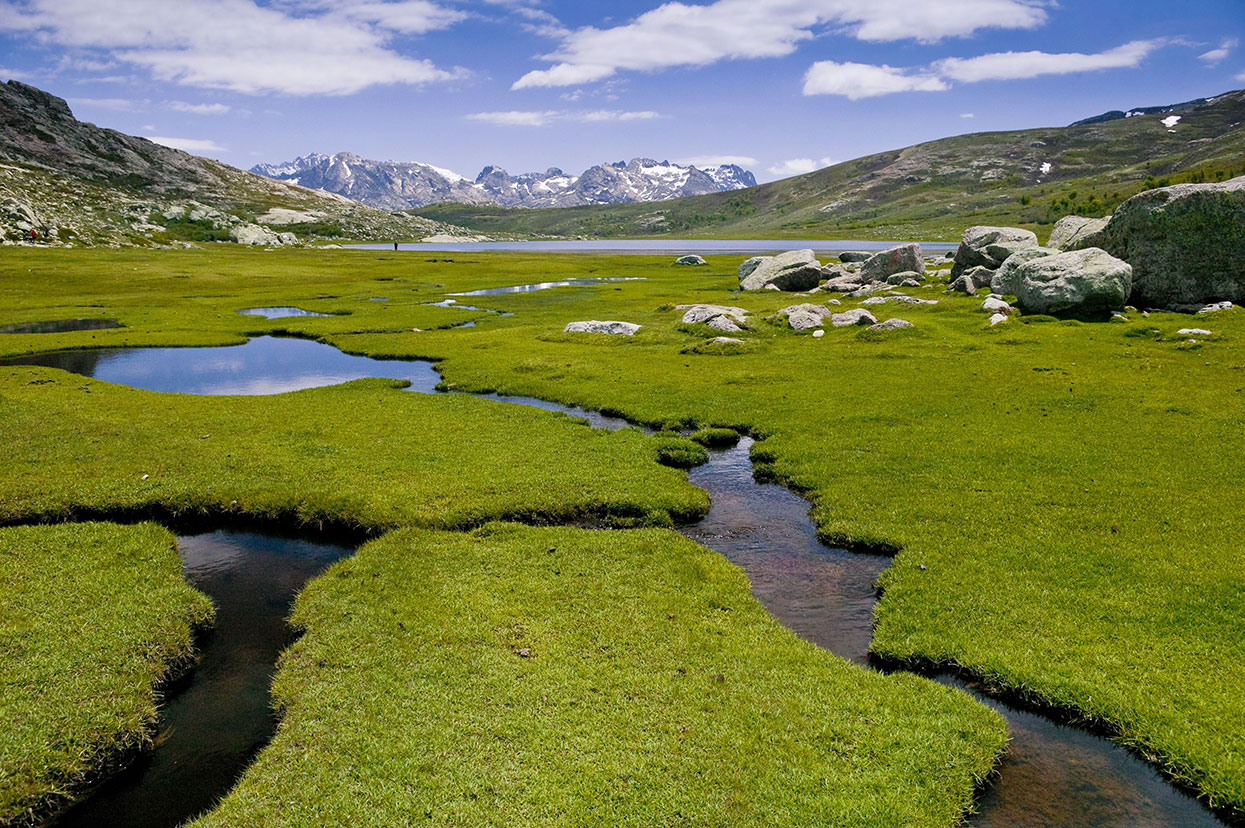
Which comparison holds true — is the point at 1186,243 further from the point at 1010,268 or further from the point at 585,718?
the point at 585,718

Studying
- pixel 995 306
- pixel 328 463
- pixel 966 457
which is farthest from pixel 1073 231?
pixel 328 463

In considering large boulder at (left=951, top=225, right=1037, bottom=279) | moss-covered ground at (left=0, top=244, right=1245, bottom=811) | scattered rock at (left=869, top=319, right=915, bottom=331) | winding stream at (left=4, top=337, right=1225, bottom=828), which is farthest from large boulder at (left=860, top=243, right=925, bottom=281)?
winding stream at (left=4, top=337, right=1225, bottom=828)

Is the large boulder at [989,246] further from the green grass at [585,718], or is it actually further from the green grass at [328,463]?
the green grass at [585,718]

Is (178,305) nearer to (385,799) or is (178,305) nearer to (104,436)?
(104,436)

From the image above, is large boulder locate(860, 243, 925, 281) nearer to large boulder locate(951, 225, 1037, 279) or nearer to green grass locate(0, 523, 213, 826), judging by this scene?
large boulder locate(951, 225, 1037, 279)

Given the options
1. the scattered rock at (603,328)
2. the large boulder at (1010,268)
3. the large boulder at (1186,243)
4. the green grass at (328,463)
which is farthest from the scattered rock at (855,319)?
the green grass at (328,463)

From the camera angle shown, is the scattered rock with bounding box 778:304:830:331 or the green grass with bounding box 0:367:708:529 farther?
the scattered rock with bounding box 778:304:830:331

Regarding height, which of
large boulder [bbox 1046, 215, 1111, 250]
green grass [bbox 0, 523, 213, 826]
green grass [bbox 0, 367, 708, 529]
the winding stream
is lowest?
the winding stream
